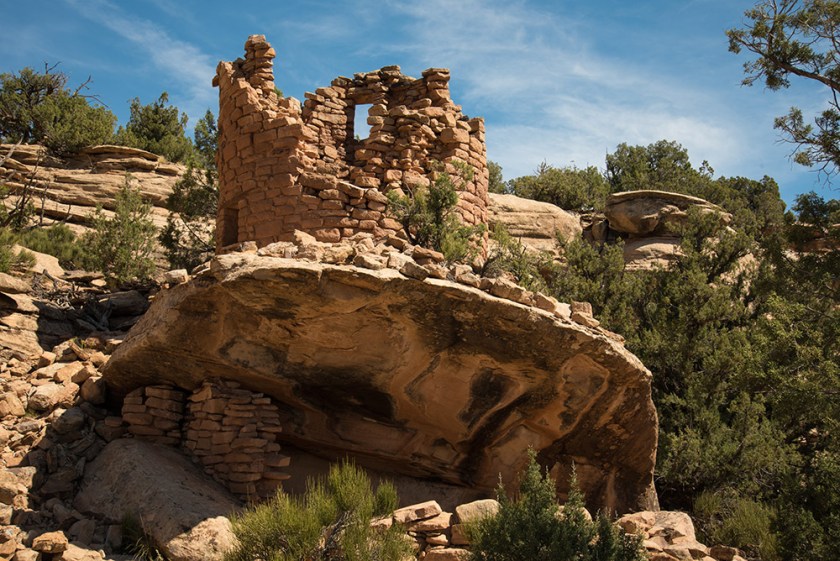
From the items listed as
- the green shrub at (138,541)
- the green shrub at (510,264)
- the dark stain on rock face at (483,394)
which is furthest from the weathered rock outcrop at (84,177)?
the green shrub at (138,541)

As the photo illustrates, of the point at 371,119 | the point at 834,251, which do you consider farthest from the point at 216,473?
the point at 834,251

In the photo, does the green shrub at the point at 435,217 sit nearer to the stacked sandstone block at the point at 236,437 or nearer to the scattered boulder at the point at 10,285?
the stacked sandstone block at the point at 236,437

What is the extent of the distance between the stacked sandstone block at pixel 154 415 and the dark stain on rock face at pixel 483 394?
2.73 metres

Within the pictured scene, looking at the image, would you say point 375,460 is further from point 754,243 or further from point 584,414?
point 754,243

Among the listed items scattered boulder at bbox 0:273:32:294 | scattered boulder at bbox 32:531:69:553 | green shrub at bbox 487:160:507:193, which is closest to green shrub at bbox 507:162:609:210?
green shrub at bbox 487:160:507:193

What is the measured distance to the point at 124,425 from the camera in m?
7.71

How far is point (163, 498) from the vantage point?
21.3 feet

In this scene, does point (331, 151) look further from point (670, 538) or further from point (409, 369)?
point (670, 538)

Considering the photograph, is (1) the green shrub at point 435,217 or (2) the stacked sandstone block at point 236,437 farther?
(1) the green shrub at point 435,217

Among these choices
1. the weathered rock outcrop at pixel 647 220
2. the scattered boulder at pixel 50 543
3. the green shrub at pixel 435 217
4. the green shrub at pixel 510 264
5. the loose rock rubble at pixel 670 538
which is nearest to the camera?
the scattered boulder at pixel 50 543

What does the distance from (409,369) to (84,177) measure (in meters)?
14.7

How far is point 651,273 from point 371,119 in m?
6.13

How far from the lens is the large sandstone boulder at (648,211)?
16.9 metres

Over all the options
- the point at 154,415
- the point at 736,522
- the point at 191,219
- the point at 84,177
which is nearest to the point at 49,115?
the point at 84,177
